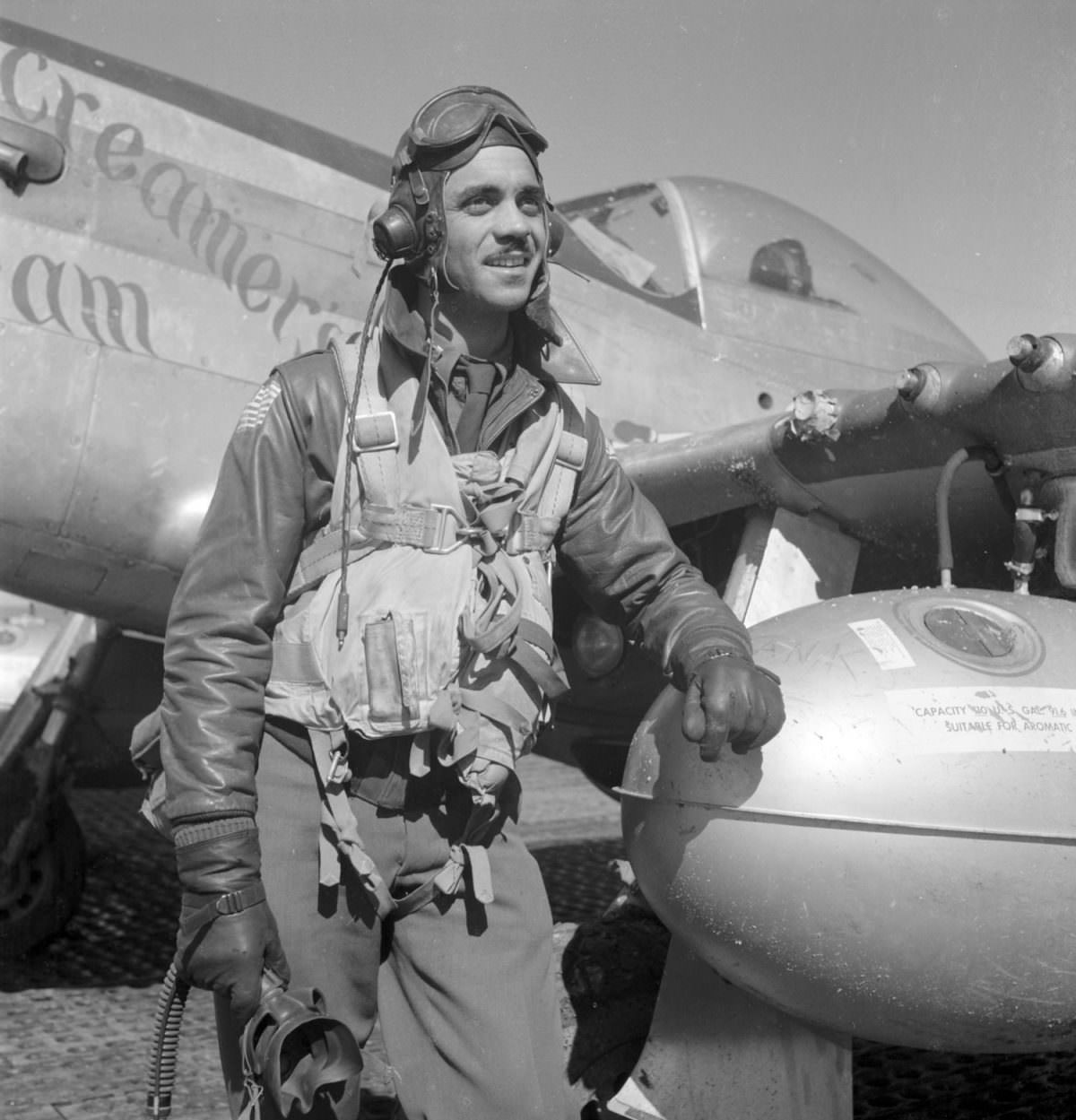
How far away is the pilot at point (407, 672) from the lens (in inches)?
71.5

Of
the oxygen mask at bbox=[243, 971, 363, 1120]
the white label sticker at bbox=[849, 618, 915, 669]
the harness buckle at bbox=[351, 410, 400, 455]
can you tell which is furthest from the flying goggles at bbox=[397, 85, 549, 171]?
the oxygen mask at bbox=[243, 971, 363, 1120]

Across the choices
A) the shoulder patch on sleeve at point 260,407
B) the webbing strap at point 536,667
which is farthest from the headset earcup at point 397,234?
the webbing strap at point 536,667

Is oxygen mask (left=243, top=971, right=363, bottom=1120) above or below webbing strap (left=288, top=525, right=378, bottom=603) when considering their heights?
below

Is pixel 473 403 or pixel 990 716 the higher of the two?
pixel 473 403

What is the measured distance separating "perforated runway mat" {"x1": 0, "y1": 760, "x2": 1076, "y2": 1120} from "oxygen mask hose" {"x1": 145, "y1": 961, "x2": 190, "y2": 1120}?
1.00 metres

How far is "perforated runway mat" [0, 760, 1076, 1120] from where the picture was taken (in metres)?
3.01

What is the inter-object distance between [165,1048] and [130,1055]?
1.43 meters

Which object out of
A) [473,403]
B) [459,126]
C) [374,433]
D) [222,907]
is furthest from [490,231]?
[222,907]

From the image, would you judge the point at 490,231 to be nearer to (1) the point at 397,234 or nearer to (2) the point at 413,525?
(1) the point at 397,234

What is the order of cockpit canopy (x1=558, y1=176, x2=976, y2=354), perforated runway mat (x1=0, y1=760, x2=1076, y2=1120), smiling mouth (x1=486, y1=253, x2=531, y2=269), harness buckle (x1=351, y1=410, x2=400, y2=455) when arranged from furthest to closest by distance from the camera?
1. cockpit canopy (x1=558, y1=176, x2=976, y2=354)
2. perforated runway mat (x1=0, y1=760, x2=1076, y2=1120)
3. smiling mouth (x1=486, y1=253, x2=531, y2=269)
4. harness buckle (x1=351, y1=410, x2=400, y2=455)

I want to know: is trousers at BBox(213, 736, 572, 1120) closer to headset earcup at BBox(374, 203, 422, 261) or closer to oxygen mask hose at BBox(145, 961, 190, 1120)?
oxygen mask hose at BBox(145, 961, 190, 1120)

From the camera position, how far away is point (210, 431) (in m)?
3.47

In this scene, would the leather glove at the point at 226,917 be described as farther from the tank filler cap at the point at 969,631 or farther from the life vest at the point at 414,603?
the tank filler cap at the point at 969,631

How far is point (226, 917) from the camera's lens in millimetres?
1716
